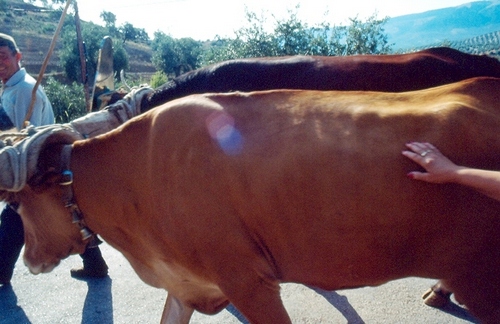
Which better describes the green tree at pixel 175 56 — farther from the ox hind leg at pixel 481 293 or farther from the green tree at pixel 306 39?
the ox hind leg at pixel 481 293

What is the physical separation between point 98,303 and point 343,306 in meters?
2.19

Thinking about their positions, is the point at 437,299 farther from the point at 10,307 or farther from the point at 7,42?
the point at 7,42

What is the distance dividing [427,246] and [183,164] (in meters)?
1.25

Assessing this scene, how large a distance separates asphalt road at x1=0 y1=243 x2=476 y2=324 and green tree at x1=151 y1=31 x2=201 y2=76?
4342 centimetres

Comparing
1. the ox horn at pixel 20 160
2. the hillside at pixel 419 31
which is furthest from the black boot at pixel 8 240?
the hillside at pixel 419 31

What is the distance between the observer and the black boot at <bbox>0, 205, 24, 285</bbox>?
4.31 m

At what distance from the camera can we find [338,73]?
3.59 m

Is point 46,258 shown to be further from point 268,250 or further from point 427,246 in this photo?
point 427,246

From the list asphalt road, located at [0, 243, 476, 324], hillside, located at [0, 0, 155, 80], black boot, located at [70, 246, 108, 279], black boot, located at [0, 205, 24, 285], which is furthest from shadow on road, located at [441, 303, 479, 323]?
hillside, located at [0, 0, 155, 80]

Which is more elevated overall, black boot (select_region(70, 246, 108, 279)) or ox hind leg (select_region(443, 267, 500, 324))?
ox hind leg (select_region(443, 267, 500, 324))

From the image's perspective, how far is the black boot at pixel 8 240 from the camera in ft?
14.1

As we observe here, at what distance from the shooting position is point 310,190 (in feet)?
6.98

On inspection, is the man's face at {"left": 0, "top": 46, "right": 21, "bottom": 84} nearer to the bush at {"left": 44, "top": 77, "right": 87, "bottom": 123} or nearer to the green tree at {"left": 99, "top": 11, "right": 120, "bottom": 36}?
the bush at {"left": 44, "top": 77, "right": 87, "bottom": 123}

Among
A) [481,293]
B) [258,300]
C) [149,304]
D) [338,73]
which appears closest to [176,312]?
[258,300]
